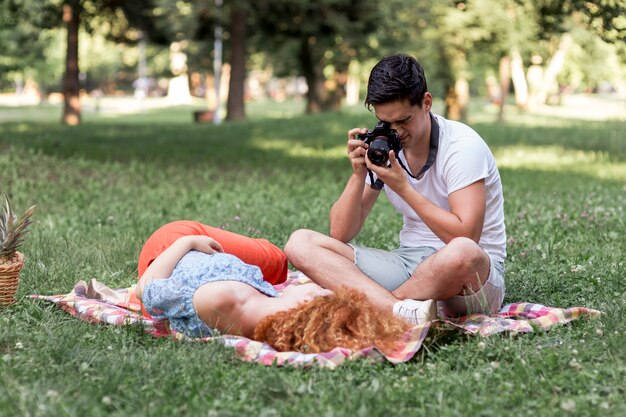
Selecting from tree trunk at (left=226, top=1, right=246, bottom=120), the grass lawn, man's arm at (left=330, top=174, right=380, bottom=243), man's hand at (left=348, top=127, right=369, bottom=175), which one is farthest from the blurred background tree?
man's hand at (left=348, top=127, right=369, bottom=175)

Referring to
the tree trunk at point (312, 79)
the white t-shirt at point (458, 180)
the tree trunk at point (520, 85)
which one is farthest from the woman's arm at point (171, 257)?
the tree trunk at point (520, 85)

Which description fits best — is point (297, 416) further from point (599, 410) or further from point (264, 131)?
point (264, 131)

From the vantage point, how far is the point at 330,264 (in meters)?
4.80

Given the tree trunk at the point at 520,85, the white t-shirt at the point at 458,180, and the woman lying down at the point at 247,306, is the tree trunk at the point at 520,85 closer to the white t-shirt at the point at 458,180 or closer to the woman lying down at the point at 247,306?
the white t-shirt at the point at 458,180

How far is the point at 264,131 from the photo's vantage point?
18.9 meters

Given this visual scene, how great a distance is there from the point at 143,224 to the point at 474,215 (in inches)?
163

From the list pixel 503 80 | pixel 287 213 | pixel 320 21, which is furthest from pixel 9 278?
pixel 503 80

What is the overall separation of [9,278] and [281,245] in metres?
2.41

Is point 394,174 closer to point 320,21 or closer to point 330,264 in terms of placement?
point 330,264

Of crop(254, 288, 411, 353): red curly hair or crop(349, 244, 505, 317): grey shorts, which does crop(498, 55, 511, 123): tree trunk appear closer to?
crop(349, 244, 505, 317): grey shorts

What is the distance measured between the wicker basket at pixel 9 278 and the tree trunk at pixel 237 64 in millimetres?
17050

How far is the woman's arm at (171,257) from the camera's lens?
4551 mm

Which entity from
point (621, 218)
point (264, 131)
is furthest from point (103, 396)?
point (264, 131)

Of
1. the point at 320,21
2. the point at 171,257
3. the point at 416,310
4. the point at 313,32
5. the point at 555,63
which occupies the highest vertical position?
the point at 320,21
